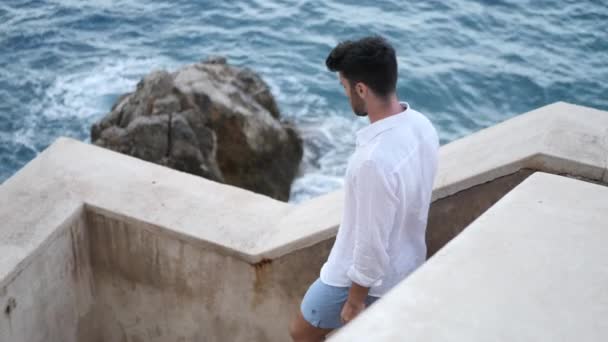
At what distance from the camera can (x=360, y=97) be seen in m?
3.13

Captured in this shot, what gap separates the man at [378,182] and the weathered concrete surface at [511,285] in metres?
0.35

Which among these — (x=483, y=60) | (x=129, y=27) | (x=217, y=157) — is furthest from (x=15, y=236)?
(x=129, y=27)

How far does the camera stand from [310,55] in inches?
696

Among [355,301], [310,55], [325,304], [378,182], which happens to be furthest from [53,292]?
[310,55]

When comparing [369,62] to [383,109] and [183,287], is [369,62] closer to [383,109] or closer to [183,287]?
[383,109]

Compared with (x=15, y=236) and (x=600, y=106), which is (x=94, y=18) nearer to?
(x=600, y=106)

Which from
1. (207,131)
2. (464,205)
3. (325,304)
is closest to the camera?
(325,304)

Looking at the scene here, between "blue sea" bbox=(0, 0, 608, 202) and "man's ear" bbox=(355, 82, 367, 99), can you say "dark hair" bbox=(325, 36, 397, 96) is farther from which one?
"blue sea" bbox=(0, 0, 608, 202)

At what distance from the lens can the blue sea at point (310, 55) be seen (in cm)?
1513

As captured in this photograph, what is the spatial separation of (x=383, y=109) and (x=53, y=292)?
2.08 metres

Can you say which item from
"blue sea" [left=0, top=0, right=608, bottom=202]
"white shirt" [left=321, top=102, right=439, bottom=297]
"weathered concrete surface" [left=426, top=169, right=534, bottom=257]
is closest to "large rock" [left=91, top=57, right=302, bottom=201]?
"blue sea" [left=0, top=0, right=608, bottom=202]

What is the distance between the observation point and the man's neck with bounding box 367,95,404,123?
10.3ft

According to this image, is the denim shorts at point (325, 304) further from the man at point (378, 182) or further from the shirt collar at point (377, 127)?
the shirt collar at point (377, 127)

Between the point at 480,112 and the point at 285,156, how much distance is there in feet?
16.0
